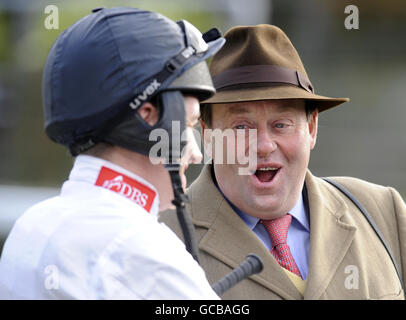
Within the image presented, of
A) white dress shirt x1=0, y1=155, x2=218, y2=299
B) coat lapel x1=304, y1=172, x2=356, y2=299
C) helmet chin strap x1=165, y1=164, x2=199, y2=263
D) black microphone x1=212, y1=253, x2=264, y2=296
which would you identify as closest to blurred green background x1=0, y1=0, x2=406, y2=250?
coat lapel x1=304, y1=172, x2=356, y2=299

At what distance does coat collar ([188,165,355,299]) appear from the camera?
253 cm

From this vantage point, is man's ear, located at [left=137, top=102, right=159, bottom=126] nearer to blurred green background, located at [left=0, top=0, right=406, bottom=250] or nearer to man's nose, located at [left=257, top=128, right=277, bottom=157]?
man's nose, located at [left=257, top=128, right=277, bottom=157]

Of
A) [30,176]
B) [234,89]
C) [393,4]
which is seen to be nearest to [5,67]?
[30,176]

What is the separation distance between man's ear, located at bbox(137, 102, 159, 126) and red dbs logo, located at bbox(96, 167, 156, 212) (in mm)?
185

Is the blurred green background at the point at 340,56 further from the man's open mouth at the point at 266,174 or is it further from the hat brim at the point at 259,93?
the hat brim at the point at 259,93

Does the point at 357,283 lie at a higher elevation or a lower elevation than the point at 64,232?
lower

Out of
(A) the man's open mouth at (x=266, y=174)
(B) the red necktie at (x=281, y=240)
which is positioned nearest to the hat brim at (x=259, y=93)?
Answer: (A) the man's open mouth at (x=266, y=174)

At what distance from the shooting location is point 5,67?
8.72 metres

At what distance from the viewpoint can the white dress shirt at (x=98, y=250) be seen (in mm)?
1576

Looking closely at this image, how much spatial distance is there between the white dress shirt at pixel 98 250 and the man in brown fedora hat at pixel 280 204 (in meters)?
0.90

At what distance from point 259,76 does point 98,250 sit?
137cm

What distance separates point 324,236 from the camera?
2.71 metres
